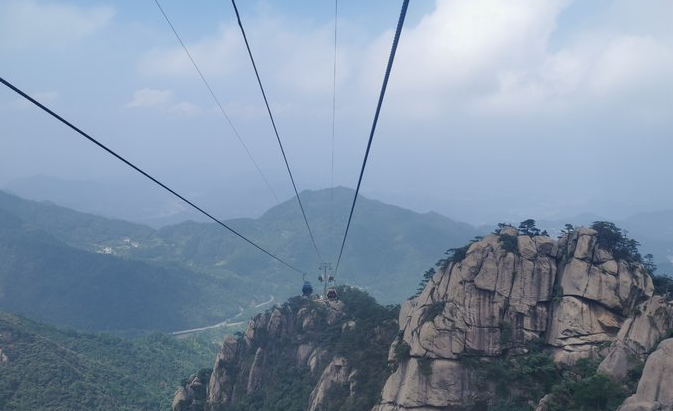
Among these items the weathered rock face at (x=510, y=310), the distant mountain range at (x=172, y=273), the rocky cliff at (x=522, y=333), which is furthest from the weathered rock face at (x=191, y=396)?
the distant mountain range at (x=172, y=273)

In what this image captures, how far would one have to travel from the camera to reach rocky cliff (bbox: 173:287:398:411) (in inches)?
1313

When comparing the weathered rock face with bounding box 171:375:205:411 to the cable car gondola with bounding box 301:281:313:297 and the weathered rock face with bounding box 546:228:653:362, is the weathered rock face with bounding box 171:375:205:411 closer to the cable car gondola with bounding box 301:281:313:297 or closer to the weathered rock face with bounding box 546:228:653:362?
the cable car gondola with bounding box 301:281:313:297

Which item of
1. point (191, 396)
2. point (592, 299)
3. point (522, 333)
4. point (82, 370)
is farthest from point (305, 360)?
point (82, 370)

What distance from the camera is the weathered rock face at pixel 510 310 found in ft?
83.3

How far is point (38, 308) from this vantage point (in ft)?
396

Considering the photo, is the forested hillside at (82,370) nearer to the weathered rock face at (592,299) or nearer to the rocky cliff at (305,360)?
the rocky cliff at (305,360)

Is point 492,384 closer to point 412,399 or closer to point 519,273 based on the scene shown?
point 412,399

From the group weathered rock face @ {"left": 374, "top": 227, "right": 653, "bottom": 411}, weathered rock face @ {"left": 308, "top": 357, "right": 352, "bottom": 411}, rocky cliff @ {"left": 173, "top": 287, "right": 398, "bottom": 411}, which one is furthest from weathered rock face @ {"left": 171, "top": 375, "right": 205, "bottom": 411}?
weathered rock face @ {"left": 374, "top": 227, "right": 653, "bottom": 411}

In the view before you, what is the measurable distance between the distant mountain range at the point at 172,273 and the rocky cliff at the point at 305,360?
85.4 meters

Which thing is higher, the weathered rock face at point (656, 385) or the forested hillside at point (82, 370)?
the weathered rock face at point (656, 385)

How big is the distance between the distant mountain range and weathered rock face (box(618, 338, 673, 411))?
393 feet

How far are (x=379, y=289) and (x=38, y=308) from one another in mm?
94313

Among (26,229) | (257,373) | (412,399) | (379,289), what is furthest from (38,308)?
(412,399)

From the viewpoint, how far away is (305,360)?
1638 inches
